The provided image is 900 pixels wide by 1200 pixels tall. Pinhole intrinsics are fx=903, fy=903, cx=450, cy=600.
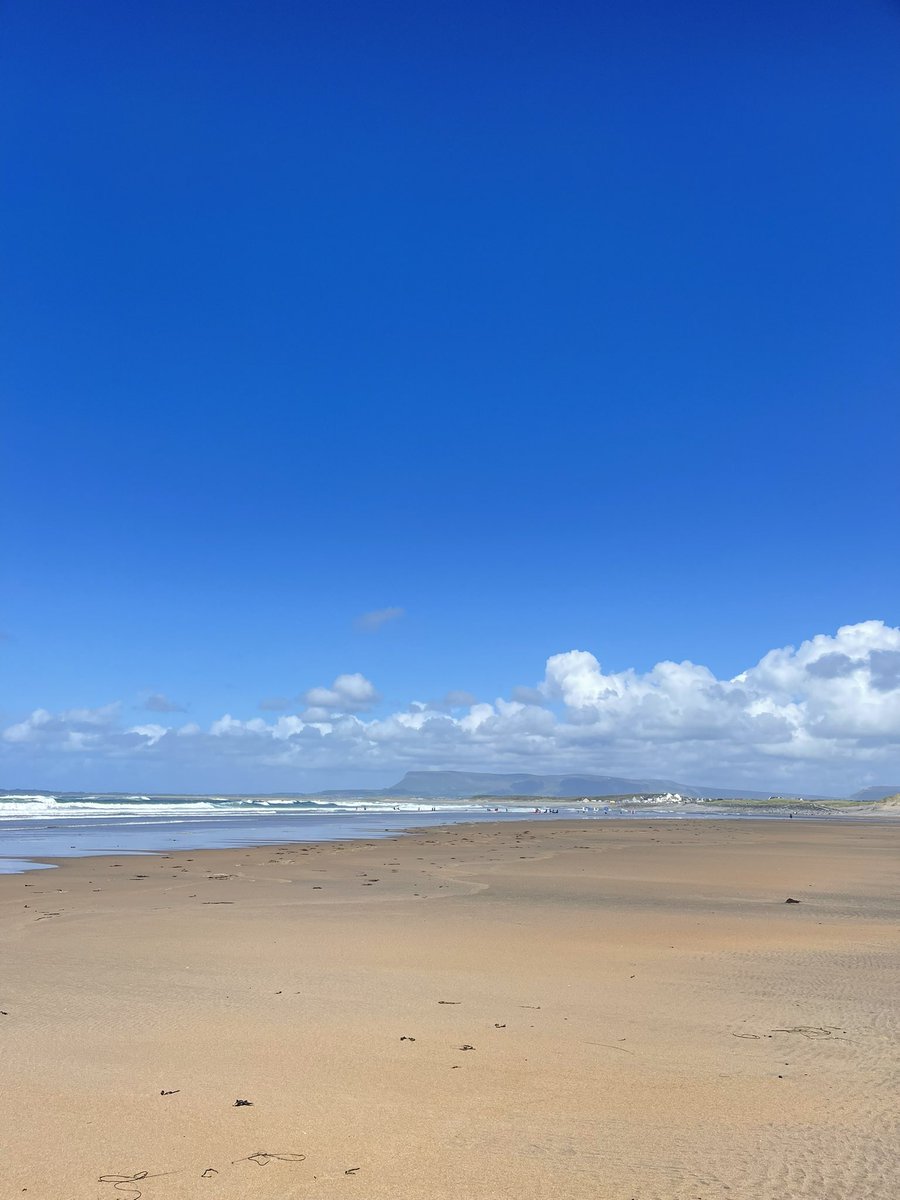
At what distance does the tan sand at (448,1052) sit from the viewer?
4.80 m

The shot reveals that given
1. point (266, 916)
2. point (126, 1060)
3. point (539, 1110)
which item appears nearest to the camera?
point (539, 1110)

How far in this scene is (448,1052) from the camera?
6.99 m

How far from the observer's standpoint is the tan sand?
4.80 m

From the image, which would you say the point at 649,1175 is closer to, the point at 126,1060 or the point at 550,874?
the point at 126,1060

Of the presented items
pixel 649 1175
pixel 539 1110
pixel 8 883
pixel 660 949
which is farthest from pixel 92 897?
pixel 649 1175

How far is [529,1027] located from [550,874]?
604 inches

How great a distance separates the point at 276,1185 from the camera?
4.60 m

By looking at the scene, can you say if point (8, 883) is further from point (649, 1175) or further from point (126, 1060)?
point (649, 1175)

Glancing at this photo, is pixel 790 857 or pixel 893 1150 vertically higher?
pixel 893 1150

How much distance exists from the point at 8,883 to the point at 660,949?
1419 cm

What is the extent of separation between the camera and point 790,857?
1147 inches

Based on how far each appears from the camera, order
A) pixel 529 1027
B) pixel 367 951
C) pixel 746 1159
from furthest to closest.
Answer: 1. pixel 367 951
2. pixel 529 1027
3. pixel 746 1159

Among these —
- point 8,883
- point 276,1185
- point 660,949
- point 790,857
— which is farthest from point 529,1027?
point 790,857

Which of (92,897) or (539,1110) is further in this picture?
(92,897)
